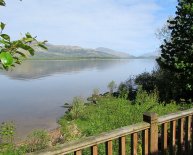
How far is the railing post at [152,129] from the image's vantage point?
14.7 ft

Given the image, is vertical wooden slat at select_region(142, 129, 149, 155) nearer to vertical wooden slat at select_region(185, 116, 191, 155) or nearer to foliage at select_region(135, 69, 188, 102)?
vertical wooden slat at select_region(185, 116, 191, 155)

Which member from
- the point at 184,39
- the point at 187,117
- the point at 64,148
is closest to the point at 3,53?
the point at 64,148

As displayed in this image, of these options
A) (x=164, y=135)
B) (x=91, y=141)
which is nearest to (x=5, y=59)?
(x=91, y=141)

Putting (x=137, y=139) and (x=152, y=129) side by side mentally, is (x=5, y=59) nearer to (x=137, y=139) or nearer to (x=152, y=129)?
(x=137, y=139)

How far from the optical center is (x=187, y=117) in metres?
5.34

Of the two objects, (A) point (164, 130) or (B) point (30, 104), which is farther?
(B) point (30, 104)

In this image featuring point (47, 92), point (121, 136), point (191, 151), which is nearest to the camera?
point (121, 136)

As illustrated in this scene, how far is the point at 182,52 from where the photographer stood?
21.5m

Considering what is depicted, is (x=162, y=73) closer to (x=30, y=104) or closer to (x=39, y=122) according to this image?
(x=39, y=122)

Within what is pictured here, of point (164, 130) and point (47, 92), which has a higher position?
point (164, 130)

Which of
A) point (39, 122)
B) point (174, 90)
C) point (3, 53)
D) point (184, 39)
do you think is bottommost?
point (39, 122)

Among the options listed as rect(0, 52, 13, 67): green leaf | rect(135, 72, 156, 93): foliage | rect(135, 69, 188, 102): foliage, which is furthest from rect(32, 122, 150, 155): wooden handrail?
rect(135, 72, 156, 93): foliage

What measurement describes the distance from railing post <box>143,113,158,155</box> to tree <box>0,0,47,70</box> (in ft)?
8.07

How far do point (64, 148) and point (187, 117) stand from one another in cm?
264
